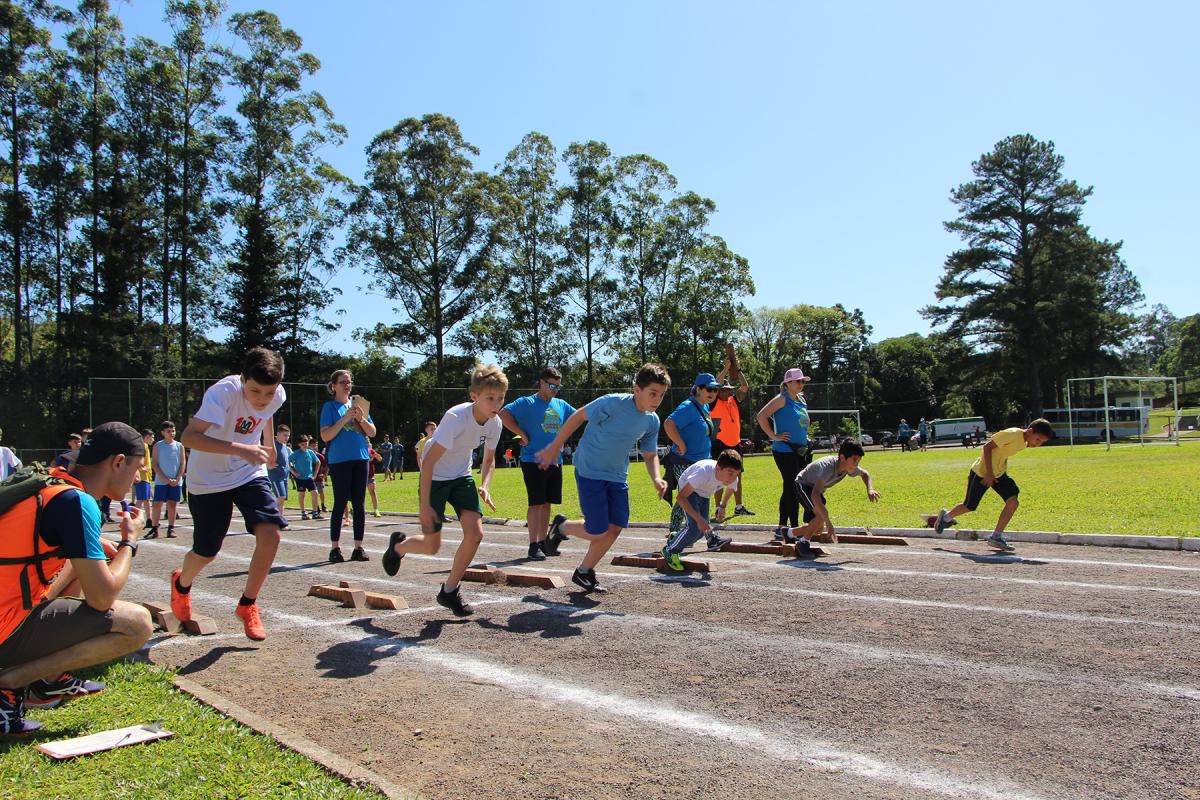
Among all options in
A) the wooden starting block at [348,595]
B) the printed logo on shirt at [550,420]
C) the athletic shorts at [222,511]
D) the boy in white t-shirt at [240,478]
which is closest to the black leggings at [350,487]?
the printed logo on shirt at [550,420]

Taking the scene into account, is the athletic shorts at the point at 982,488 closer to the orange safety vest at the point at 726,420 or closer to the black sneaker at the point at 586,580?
the orange safety vest at the point at 726,420

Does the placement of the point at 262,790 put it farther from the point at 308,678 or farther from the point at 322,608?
the point at 322,608

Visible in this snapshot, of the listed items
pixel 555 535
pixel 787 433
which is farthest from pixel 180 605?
pixel 787 433

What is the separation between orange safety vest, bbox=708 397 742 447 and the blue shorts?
5370mm

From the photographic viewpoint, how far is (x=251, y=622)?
5.59 meters

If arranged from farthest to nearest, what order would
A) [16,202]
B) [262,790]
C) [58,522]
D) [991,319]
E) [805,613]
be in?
1. [991,319]
2. [16,202]
3. [805,613]
4. [58,522]
5. [262,790]

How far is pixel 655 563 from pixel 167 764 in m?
5.56

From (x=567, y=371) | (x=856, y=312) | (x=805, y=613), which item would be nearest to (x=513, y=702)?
(x=805, y=613)

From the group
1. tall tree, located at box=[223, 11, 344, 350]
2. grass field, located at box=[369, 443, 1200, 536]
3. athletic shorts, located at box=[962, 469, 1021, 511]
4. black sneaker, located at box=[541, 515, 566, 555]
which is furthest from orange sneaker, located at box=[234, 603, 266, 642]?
tall tree, located at box=[223, 11, 344, 350]

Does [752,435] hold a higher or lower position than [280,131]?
lower

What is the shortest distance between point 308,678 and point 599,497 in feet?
9.78

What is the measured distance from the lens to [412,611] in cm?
658

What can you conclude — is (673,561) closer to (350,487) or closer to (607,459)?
(607,459)

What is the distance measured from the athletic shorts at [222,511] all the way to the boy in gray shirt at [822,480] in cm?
594
